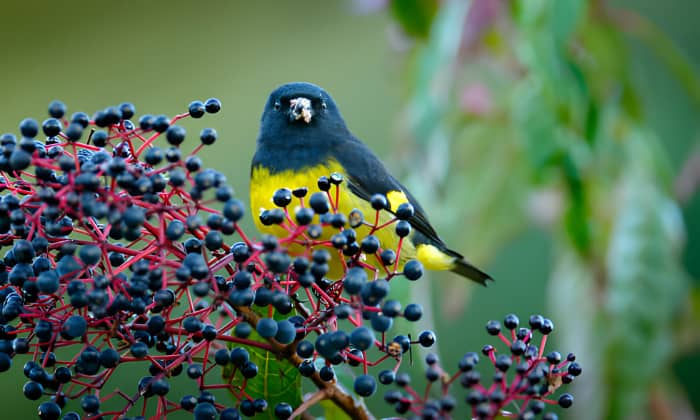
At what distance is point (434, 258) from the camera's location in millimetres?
2750

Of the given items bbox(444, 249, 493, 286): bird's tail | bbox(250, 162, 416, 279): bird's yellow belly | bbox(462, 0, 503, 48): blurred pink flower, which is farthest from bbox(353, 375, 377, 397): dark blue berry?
bbox(462, 0, 503, 48): blurred pink flower

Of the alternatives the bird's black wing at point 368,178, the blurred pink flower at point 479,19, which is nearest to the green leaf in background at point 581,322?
the bird's black wing at point 368,178

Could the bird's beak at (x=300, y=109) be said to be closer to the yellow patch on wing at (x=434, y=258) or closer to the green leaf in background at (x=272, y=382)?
the yellow patch on wing at (x=434, y=258)

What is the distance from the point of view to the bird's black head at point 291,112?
8.27 ft

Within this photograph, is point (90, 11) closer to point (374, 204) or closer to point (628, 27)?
point (628, 27)

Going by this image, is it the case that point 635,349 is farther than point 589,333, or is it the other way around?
point 589,333

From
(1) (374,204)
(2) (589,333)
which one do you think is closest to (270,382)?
(1) (374,204)

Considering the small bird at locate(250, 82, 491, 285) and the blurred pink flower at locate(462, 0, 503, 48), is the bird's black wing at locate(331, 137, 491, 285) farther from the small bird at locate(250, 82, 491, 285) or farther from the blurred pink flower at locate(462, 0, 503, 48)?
the blurred pink flower at locate(462, 0, 503, 48)

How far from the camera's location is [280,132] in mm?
2545

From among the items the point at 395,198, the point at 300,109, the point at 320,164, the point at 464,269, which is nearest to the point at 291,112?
the point at 300,109

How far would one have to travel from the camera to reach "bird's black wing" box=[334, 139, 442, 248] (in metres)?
2.46

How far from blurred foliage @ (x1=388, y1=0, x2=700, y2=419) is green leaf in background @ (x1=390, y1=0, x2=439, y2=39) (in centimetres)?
6

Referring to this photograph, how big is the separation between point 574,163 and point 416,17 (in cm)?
81

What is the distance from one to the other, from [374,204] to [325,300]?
0.62 ft
